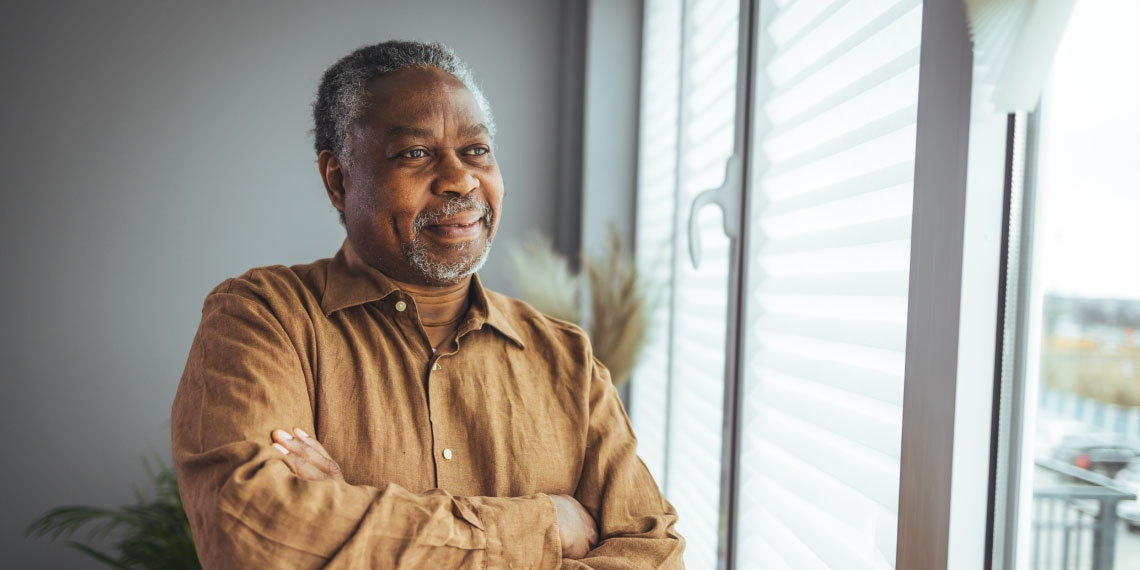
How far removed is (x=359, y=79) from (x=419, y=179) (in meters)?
0.23

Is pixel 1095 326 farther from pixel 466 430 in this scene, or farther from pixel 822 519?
pixel 466 430

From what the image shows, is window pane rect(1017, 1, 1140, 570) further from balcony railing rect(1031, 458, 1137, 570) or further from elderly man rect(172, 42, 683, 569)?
elderly man rect(172, 42, 683, 569)

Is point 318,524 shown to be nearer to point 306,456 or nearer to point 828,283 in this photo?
point 306,456

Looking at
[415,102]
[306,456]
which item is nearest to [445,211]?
[415,102]

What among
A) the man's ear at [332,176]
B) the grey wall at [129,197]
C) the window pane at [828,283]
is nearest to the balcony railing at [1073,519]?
the window pane at [828,283]

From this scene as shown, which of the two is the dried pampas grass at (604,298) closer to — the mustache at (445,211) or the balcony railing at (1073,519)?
the mustache at (445,211)

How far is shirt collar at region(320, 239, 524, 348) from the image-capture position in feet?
4.84

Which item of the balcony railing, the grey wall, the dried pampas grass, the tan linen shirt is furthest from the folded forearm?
the grey wall

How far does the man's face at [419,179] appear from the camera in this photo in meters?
1.47

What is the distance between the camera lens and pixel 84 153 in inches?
113

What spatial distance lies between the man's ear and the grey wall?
1486 mm

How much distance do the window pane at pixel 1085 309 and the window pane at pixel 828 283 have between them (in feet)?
0.67

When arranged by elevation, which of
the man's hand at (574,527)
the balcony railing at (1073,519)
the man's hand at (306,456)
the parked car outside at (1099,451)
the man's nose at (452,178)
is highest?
the man's nose at (452,178)

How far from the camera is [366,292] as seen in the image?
1.49 metres
